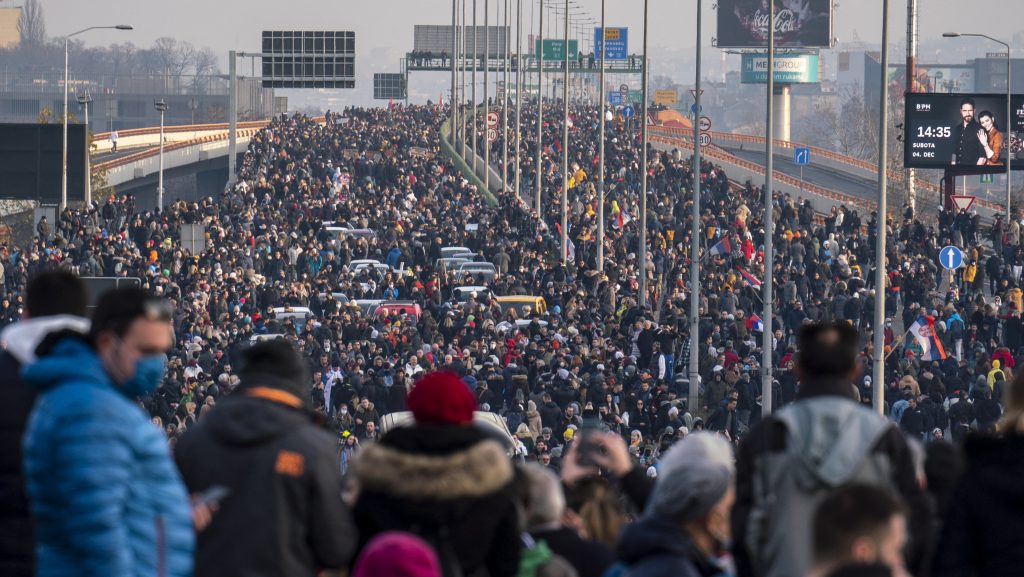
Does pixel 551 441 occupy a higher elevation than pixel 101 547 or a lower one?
lower

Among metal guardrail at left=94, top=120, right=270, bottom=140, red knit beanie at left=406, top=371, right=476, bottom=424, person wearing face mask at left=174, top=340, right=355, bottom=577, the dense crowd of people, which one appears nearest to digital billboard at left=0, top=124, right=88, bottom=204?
the dense crowd of people

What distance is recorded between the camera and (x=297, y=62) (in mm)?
89250

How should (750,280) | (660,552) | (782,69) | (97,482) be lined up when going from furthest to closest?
(782,69)
(750,280)
(660,552)
(97,482)

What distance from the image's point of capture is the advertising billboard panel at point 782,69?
475 feet

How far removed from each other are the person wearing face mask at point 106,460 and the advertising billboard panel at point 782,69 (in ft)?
456

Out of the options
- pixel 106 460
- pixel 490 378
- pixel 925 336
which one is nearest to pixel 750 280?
pixel 925 336

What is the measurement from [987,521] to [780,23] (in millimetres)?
123414

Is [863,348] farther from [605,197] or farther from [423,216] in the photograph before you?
[605,197]

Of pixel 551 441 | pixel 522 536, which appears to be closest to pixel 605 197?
pixel 551 441

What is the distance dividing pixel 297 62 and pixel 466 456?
83987 millimetres

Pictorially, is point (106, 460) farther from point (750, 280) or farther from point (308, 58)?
point (308, 58)

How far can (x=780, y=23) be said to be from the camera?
127500 millimetres

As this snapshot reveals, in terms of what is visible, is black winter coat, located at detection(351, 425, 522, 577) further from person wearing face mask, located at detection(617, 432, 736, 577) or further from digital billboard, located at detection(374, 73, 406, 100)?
digital billboard, located at detection(374, 73, 406, 100)

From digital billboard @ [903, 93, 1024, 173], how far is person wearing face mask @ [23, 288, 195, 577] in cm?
4579
